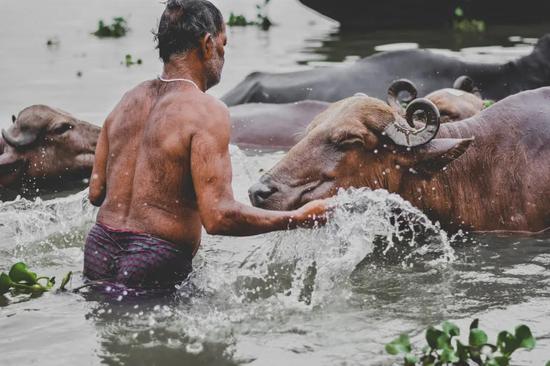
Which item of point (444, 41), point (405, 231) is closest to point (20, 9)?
point (444, 41)

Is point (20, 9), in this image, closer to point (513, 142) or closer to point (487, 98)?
point (487, 98)

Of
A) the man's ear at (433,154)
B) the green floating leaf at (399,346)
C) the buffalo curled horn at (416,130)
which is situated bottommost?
the green floating leaf at (399,346)

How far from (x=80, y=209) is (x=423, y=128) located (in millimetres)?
2465

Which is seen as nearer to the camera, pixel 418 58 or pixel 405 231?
pixel 405 231

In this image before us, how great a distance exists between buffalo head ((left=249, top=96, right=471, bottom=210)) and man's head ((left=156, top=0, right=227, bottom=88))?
2.75 feet

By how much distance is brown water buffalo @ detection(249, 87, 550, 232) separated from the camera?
5566 millimetres

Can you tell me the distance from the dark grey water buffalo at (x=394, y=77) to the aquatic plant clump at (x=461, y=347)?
6278mm

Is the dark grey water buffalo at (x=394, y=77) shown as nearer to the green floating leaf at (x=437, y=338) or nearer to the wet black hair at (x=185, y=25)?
the wet black hair at (x=185, y=25)

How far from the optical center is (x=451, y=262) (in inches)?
226

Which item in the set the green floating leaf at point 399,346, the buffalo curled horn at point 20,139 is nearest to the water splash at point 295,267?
the green floating leaf at point 399,346

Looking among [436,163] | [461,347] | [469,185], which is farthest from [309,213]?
[469,185]

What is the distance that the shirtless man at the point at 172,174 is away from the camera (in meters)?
4.61

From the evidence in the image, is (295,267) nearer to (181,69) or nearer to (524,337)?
(181,69)

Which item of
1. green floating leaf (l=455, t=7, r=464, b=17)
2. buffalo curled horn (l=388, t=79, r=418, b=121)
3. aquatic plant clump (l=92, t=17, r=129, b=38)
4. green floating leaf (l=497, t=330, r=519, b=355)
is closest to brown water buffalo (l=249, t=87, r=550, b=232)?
buffalo curled horn (l=388, t=79, r=418, b=121)
